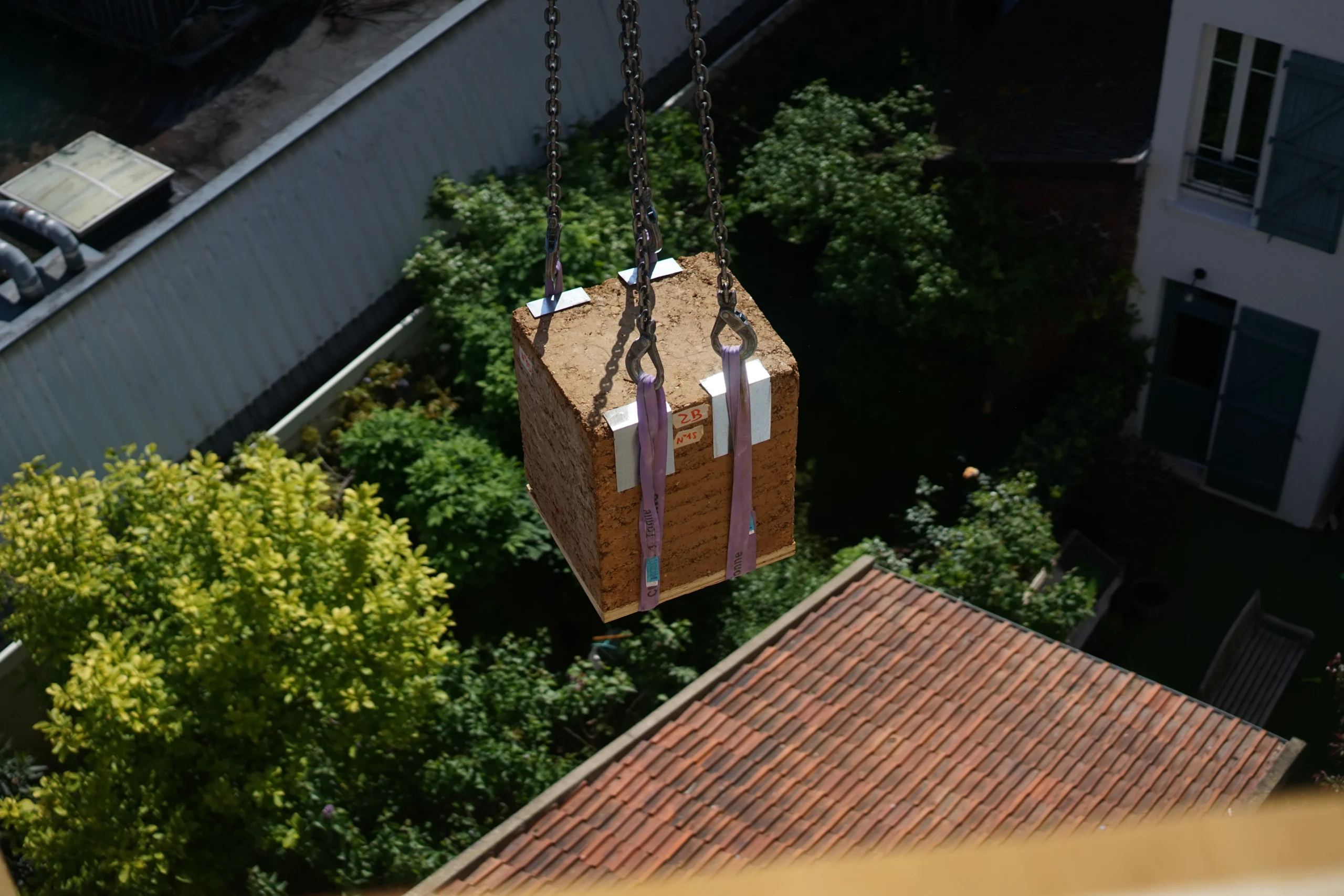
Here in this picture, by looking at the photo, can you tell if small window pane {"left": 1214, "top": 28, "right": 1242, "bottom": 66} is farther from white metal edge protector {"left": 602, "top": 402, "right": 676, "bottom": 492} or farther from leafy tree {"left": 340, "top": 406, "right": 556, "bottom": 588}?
white metal edge protector {"left": 602, "top": 402, "right": 676, "bottom": 492}

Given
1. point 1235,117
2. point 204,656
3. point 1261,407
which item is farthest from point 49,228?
point 1261,407

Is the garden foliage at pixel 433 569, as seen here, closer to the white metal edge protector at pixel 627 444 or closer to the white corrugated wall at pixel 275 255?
the white corrugated wall at pixel 275 255

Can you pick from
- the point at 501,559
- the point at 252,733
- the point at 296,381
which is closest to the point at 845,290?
the point at 501,559

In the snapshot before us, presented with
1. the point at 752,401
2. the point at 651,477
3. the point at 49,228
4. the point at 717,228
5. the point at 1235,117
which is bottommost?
the point at 49,228

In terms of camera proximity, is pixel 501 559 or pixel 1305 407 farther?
pixel 1305 407

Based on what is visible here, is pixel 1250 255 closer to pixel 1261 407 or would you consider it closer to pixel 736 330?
pixel 1261 407

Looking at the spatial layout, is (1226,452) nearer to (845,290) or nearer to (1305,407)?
(1305,407)
